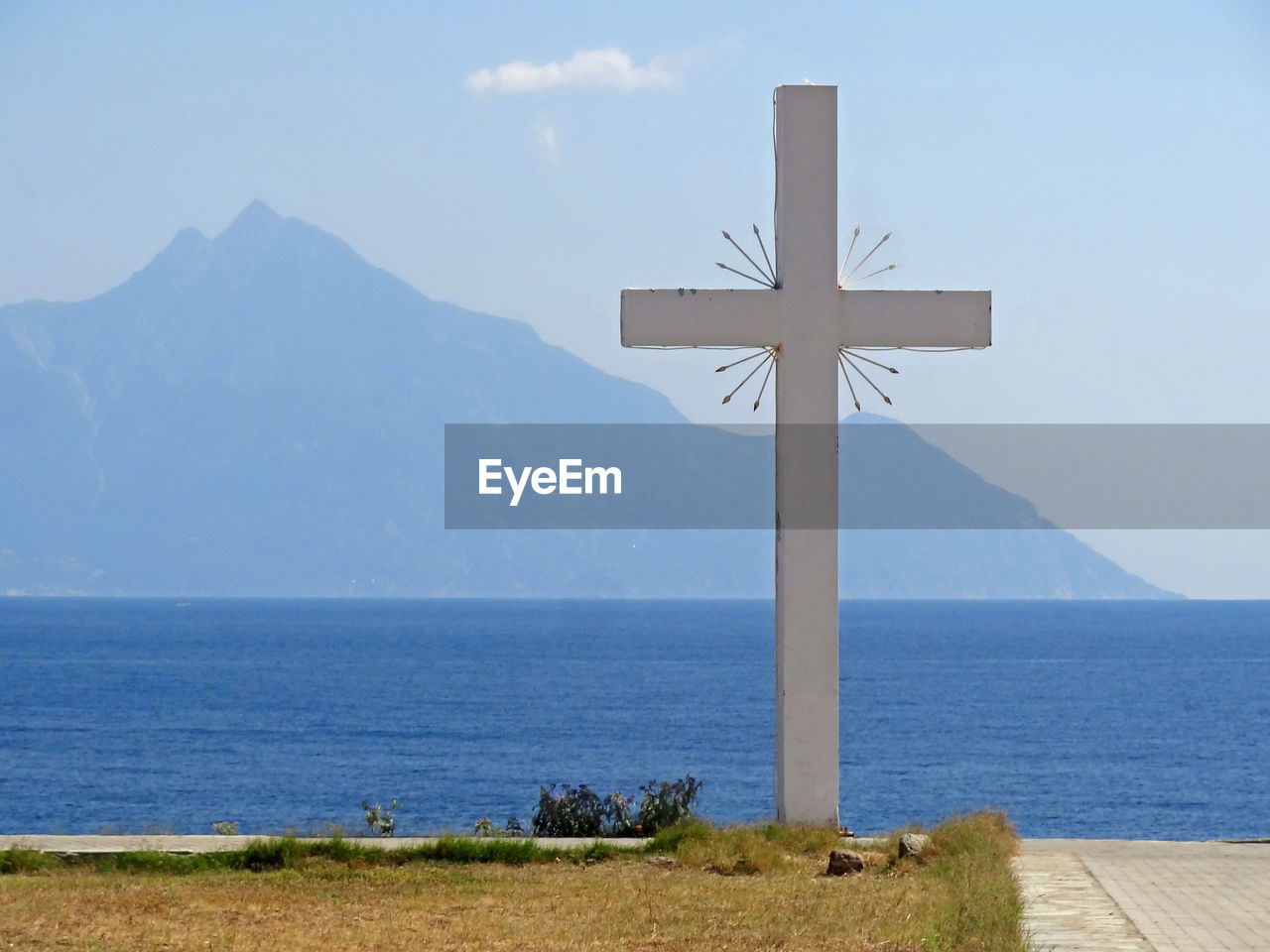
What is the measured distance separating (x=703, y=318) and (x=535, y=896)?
13.9 feet

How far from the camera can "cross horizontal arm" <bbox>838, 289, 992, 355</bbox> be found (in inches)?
444

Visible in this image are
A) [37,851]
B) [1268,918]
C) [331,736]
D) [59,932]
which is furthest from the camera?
[331,736]

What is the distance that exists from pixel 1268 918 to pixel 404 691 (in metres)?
81.4

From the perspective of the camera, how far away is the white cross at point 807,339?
11.0 m

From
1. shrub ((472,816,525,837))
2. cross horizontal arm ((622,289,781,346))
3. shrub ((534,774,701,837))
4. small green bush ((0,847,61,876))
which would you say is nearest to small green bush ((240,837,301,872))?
small green bush ((0,847,61,876))

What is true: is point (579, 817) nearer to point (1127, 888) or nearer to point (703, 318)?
point (703, 318)

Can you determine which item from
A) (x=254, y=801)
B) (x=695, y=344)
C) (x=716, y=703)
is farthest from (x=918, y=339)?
(x=716, y=703)

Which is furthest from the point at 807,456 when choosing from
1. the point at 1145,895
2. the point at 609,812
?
the point at 1145,895

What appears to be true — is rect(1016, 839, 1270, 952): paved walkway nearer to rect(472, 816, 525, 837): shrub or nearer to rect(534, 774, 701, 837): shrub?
rect(534, 774, 701, 837): shrub

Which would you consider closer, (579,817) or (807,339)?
(807,339)

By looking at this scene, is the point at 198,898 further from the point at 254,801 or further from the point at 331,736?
the point at 331,736

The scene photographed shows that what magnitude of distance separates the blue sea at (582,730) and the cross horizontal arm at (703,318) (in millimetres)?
4382

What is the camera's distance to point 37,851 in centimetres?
994

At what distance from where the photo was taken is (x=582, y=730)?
70000 mm
